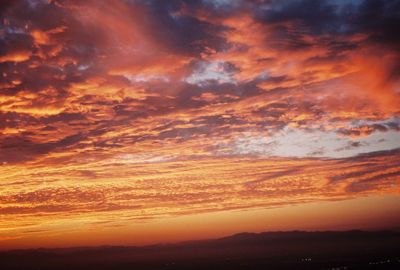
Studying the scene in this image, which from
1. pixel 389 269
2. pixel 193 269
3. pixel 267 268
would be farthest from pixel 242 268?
pixel 389 269

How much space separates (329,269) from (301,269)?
12603 mm

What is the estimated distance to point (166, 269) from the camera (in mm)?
199750

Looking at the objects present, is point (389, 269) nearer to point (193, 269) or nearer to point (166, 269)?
point (193, 269)

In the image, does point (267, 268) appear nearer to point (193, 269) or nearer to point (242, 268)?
point (242, 268)

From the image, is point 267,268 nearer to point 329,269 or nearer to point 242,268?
point 242,268

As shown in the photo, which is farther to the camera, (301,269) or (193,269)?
(193,269)

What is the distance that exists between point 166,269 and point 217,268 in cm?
2698

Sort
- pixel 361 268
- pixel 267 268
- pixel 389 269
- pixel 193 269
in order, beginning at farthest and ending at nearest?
pixel 193 269, pixel 267 268, pixel 361 268, pixel 389 269

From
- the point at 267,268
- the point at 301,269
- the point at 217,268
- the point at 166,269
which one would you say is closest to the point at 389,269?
the point at 301,269

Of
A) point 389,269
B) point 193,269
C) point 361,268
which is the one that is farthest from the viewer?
point 193,269

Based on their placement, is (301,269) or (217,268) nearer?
(301,269)

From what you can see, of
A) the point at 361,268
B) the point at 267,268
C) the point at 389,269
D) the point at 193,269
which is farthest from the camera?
the point at 193,269

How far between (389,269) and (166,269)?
10734 centimetres

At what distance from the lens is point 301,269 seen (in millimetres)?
165875
